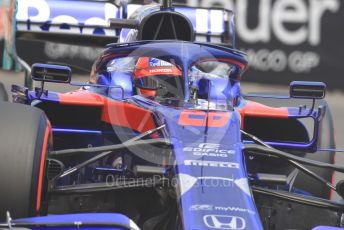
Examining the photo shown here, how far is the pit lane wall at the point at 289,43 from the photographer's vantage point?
9.47 m

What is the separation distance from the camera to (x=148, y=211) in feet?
12.9

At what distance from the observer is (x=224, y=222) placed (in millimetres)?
3188

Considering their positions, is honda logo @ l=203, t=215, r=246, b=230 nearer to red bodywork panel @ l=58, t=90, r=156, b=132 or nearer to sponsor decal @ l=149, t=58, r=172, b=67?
red bodywork panel @ l=58, t=90, r=156, b=132

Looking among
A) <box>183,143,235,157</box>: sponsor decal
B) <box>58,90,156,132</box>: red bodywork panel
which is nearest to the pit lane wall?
<box>58,90,156,132</box>: red bodywork panel

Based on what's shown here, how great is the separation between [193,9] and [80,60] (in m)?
2.86

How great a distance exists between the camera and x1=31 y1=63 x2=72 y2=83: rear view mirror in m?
4.22

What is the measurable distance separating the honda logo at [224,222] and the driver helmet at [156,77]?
134 centimetres

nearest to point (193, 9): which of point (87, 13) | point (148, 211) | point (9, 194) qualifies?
point (87, 13)

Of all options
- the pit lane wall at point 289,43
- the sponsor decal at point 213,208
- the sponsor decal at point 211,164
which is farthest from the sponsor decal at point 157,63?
the pit lane wall at point 289,43

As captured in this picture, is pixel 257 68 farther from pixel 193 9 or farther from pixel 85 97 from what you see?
pixel 85 97

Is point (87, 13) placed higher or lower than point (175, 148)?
higher

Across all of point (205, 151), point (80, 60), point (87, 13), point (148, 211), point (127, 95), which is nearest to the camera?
point (205, 151)

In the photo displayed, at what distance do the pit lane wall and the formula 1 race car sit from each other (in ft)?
13.0

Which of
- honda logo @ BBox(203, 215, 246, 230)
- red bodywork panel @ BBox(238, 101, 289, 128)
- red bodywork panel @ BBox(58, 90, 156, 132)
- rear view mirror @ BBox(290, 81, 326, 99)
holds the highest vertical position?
rear view mirror @ BBox(290, 81, 326, 99)
